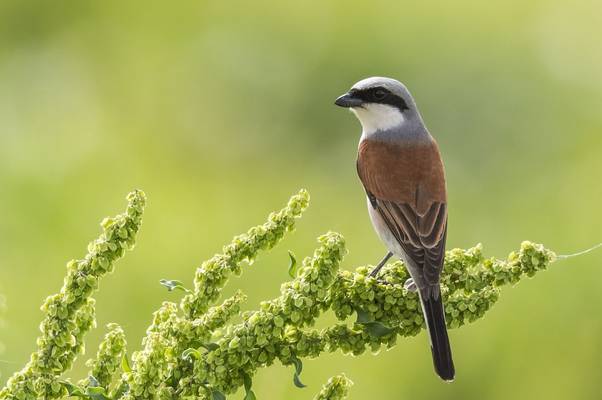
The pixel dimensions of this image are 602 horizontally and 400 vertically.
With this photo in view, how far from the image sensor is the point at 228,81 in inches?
378

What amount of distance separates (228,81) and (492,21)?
246cm

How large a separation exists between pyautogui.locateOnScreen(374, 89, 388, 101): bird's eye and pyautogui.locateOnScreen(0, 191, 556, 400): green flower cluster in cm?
156

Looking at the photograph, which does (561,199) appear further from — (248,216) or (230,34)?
(230,34)

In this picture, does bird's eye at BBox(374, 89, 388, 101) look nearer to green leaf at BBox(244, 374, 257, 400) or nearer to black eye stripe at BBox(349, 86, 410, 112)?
black eye stripe at BBox(349, 86, 410, 112)

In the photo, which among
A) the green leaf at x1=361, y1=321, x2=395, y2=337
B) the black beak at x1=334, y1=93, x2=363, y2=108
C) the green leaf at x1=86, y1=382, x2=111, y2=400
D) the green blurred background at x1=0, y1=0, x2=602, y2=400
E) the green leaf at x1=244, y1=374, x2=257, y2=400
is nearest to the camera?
the green leaf at x1=86, y1=382, x2=111, y2=400

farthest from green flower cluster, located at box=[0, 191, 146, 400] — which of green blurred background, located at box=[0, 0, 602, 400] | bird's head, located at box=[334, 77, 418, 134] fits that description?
green blurred background, located at box=[0, 0, 602, 400]

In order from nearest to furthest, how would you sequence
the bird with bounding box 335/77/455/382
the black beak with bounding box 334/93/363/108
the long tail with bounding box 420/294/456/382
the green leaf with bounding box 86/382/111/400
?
1. the green leaf with bounding box 86/382/111/400
2. the long tail with bounding box 420/294/456/382
3. the bird with bounding box 335/77/455/382
4. the black beak with bounding box 334/93/363/108

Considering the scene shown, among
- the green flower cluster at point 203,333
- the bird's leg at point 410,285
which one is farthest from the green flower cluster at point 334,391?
the bird's leg at point 410,285

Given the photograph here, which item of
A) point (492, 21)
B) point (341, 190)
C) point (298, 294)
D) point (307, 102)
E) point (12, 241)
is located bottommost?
point (298, 294)

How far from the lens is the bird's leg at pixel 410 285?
2480mm

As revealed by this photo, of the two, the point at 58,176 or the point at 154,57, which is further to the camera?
the point at 154,57

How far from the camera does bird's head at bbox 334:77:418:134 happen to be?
3.61 m

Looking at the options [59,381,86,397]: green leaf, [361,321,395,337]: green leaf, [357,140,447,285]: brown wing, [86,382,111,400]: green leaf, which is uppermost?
[357,140,447,285]: brown wing

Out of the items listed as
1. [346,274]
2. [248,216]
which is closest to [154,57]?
[248,216]
